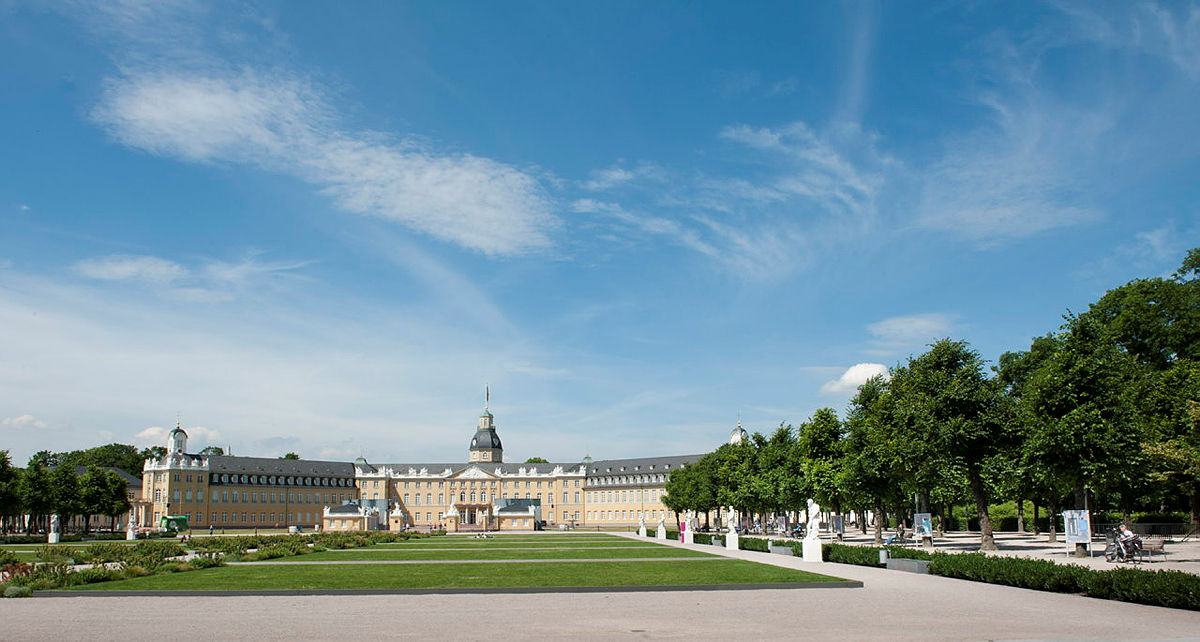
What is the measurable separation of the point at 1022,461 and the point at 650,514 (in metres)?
126

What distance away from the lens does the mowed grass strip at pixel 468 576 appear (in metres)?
25.1

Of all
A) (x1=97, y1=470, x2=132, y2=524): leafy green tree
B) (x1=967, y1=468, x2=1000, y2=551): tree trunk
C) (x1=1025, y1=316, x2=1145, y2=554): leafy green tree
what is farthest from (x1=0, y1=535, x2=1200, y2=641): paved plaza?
(x1=97, y1=470, x2=132, y2=524): leafy green tree

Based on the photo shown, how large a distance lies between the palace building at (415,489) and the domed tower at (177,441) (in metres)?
0.16

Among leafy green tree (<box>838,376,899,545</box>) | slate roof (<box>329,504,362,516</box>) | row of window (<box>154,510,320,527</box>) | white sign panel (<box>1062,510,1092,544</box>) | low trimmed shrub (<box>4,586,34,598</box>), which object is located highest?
leafy green tree (<box>838,376,899,545</box>)

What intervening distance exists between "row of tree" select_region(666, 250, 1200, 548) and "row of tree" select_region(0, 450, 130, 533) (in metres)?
59.1

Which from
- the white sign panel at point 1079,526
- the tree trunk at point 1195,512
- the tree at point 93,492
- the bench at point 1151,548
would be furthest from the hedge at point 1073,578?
the tree at point 93,492

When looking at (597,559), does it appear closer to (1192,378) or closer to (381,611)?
(381,611)

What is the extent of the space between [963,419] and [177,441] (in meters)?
137

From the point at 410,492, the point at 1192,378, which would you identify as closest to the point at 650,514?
the point at 410,492

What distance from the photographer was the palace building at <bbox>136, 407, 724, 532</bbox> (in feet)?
470

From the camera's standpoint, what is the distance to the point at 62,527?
287ft

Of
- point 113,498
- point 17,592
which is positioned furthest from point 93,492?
point 17,592

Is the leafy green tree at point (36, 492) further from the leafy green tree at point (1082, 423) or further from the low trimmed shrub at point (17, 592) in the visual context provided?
the leafy green tree at point (1082, 423)

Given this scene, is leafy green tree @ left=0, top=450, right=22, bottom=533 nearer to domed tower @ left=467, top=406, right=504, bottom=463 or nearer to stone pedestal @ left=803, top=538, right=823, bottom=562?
stone pedestal @ left=803, top=538, right=823, bottom=562
